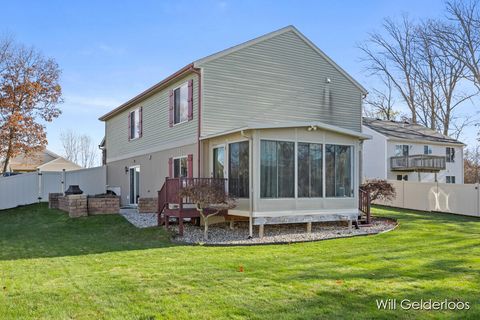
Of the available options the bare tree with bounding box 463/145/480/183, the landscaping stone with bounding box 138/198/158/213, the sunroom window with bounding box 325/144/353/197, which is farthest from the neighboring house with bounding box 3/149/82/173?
the bare tree with bounding box 463/145/480/183

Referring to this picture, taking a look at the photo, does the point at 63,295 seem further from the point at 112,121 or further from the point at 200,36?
the point at 112,121

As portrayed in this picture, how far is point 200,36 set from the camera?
54.3 ft

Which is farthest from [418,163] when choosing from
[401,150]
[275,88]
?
[275,88]

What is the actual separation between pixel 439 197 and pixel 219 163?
12006mm

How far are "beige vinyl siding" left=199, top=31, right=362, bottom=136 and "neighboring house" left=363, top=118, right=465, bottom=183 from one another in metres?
14.0

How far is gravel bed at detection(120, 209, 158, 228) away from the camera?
12.7 metres

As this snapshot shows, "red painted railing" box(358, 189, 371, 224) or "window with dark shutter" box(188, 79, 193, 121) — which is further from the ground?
"window with dark shutter" box(188, 79, 193, 121)

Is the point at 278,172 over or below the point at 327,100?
below

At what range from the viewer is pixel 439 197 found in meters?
19.5

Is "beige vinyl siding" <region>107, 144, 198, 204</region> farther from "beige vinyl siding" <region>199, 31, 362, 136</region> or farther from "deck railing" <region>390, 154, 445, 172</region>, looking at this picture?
"deck railing" <region>390, 154, 445, 172</region>

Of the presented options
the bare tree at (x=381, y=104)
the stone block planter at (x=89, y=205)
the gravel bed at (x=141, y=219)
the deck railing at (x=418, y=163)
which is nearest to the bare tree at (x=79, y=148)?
the bare tree at (x=381, y=104)

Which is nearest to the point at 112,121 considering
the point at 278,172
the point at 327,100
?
the point at 327,100

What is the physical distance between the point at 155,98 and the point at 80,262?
10.0 meters

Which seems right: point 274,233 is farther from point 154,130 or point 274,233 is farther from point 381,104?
point 381,104
